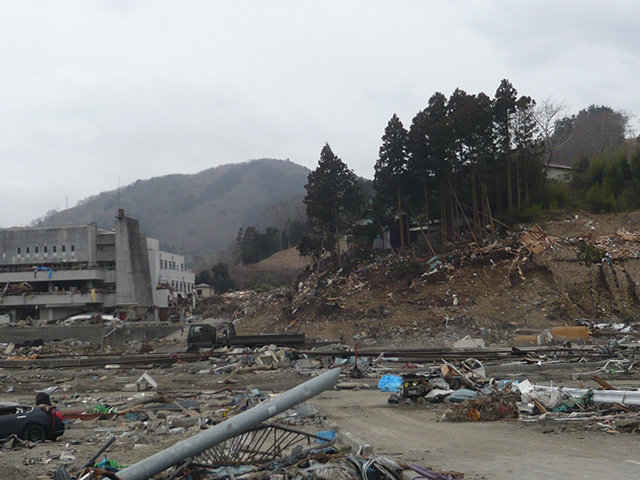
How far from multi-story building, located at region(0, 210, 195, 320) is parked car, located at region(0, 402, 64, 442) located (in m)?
46.3

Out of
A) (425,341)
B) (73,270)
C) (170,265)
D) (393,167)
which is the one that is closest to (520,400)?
(425,341)

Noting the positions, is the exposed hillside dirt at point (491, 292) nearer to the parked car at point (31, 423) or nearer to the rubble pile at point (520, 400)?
the rubble pile at point (520, 400)

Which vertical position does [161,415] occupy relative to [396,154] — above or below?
below

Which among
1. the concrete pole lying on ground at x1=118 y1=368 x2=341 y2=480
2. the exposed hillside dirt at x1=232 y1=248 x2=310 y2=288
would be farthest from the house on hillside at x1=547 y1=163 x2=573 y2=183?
the concrete pole lying on ground at x1=118 y1=368 x2=341 y2=480

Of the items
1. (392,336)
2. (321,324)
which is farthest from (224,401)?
(321,324)

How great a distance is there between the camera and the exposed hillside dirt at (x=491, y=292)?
3550 centimetres

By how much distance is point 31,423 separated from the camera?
12594mm

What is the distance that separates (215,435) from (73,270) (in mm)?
59165

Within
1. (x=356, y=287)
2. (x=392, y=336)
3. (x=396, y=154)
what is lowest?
(x=392, y=336)

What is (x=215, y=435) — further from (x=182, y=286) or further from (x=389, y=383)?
(x=182, y=286)

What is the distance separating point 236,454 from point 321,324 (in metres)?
32.9

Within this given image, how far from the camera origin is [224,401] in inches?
703

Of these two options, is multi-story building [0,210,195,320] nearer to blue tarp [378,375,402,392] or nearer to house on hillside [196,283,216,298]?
house on hillside [196,283,216,298]

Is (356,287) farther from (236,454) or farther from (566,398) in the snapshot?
(236,454)
